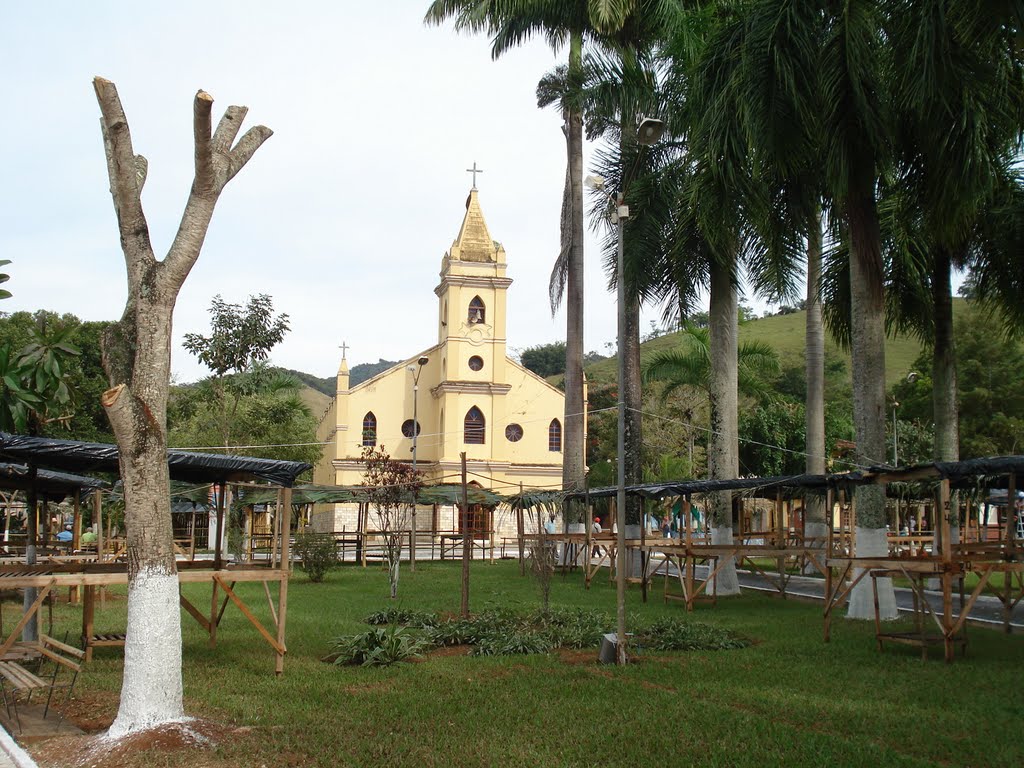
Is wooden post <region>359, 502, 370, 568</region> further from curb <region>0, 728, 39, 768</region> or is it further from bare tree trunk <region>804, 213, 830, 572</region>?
curb <region>0, 728, 39, 768</region>

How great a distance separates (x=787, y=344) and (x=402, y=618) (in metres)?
90.2

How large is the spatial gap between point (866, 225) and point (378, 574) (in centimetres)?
1779

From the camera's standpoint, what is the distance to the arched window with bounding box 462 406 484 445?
2053 inches

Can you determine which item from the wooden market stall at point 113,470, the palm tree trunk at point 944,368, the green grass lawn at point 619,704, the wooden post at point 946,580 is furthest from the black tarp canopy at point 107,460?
the palm tree trunk at point 944,368

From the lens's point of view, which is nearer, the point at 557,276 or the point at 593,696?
the point at 593,696

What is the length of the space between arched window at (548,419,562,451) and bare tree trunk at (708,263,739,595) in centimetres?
3229

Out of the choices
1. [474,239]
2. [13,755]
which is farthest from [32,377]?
[474,239]

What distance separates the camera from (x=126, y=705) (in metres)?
7.73

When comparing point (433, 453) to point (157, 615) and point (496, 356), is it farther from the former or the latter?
point (157, 615)

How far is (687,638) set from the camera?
42.3 feet

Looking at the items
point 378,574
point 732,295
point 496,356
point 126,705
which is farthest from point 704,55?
point 496,356

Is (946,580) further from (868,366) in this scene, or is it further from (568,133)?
(568,133)

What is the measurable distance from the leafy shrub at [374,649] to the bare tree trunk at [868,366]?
309 inches

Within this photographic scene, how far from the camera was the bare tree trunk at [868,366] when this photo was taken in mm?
15797
